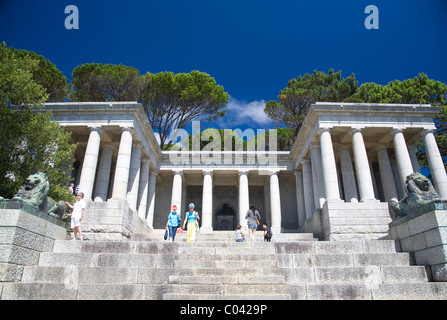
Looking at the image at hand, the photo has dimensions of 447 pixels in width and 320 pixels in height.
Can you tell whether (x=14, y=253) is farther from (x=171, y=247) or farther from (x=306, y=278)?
(x=306, y=278)

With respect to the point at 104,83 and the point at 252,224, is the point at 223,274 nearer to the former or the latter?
the point at 252,224

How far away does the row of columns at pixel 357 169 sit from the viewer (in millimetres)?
16641

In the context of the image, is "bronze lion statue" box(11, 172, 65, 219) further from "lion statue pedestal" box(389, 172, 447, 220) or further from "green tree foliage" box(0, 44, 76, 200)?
"lion statue pedestal" box(389, 172, 447, 220)

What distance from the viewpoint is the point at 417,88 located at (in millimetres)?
26797

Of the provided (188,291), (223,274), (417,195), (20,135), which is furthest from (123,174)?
(417,195)

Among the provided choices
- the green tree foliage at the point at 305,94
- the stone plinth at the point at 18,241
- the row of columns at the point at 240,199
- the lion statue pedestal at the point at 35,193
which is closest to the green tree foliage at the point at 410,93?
the green tree foliage at the point at 305,94

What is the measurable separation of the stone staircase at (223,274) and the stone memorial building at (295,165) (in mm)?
6927

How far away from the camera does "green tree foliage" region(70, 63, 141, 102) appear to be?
91.6ft

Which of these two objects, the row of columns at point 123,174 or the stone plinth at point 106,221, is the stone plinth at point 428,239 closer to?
Result: the stone plinth at point 106,221

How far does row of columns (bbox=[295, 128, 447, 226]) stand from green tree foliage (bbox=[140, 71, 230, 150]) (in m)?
13.1

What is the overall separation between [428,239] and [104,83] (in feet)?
93.9

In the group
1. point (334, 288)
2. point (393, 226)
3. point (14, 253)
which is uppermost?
point (393, 226)
